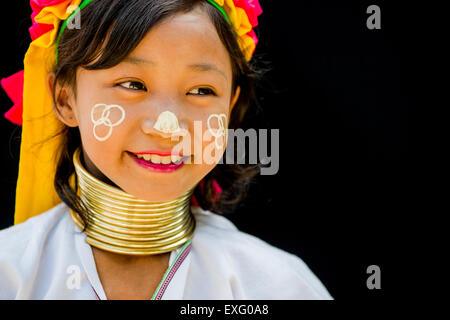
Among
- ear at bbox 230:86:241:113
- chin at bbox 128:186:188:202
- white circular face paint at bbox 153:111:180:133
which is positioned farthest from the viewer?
ear at bbox 230:86:241:113

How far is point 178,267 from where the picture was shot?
1.77 metres

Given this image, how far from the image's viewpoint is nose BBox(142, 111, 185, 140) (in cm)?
153

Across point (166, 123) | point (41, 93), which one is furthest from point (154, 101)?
point (41, 93)

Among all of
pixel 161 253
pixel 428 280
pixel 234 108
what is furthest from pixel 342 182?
pixel 161 253

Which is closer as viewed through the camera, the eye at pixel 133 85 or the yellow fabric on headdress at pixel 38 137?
the eye at pixel 133 85

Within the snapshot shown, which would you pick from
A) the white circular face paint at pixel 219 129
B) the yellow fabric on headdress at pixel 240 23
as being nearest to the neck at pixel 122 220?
the white circular face paint at pixel 219 129

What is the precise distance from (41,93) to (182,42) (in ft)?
1.86

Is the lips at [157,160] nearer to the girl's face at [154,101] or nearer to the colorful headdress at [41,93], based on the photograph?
the girl's face at [154,101]

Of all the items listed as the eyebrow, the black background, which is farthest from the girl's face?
the black background

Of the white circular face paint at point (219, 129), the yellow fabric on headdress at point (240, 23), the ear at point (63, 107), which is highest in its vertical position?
the yellow fabric on headdress at point (240, 23)

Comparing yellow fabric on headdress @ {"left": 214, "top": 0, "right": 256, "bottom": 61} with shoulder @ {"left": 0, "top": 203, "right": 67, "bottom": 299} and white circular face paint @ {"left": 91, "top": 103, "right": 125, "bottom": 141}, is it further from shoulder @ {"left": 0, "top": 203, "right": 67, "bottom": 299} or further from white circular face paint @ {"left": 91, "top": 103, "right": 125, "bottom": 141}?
shoulder @ {"left": 0, "top": 203, "right": 67, "bottom": 299}

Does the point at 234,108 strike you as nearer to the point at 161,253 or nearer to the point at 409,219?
the point at 161,253

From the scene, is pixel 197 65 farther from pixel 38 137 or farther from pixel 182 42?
pixel 38 137

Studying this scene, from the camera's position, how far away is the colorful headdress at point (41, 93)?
5.64ft
